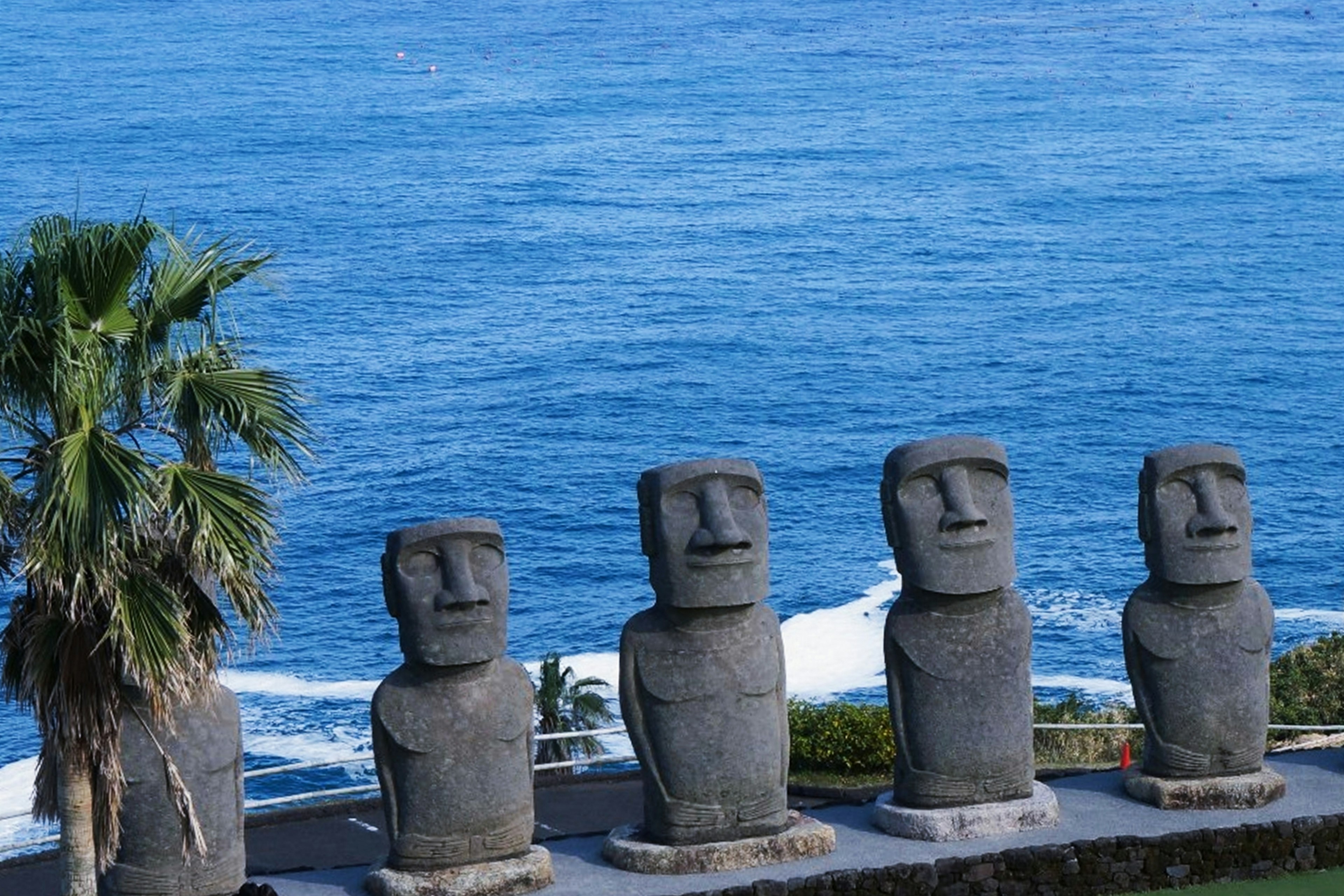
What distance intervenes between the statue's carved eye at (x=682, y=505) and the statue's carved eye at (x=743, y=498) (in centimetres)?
27

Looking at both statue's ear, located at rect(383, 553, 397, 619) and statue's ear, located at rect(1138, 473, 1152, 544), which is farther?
statue's ear, located at rect(1138, 473, 1152, 544)

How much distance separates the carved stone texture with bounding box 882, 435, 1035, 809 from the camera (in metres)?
17.8

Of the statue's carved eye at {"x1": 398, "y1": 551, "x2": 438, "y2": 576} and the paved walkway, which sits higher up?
the statue's carved eye at {"x1": 398, "y1": 551, "x2": 438, "y2": 576}

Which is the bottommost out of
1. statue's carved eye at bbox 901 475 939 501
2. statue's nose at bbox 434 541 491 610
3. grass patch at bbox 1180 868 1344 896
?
grass patch at bbox 1180 868 1344 896

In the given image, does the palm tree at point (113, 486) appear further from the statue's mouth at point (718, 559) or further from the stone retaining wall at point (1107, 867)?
the stone retaining wall at point (1107, 867)

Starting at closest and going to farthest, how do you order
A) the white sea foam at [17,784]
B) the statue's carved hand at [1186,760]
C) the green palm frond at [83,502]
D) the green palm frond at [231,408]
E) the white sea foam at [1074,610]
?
the green palm frond at [83,502], the green palm frond at [231,408], the statue's carved hand at [1186,760], the white sea foam at [17,784], the white sea foam at [1074,610]

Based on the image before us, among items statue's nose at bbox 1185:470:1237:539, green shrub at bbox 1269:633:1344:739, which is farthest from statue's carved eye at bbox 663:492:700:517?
green shrub at bbox 1269:633:1344:739

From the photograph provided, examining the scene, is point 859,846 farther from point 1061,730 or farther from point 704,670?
point 1061,730

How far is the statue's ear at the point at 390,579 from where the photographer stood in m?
16.7

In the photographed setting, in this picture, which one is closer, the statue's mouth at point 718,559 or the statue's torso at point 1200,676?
the statue's mouth at point 718,559

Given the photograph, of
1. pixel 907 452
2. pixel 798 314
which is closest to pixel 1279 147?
pixel 798 314

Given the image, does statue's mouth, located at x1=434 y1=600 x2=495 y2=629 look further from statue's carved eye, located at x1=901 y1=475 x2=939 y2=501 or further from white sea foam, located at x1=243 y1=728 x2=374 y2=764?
white sea foam, located at x1=243 y1=728 x2=374 y2=764

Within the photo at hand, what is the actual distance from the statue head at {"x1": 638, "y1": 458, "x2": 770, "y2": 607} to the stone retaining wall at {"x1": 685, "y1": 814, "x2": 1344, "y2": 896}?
7.22 ft

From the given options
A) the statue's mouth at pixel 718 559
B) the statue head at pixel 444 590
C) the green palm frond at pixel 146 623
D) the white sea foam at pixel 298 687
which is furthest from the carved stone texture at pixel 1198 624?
the white sea foam at pixel 298 687
